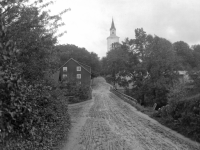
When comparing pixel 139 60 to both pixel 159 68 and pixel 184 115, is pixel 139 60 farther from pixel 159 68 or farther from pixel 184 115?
pixel 184 115

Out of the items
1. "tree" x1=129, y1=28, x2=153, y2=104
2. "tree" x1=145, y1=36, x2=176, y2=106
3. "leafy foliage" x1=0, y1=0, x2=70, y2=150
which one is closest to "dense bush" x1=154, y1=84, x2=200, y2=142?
"leafy foliage" x1=0, y1=0, x2=70, y2=150

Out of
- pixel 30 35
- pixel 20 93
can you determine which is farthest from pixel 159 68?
pixel 20 93

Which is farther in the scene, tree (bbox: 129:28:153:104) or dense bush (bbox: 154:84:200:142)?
tree (bbox: 129:28:153:104)

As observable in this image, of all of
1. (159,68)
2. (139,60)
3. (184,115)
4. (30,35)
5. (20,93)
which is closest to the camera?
(20,93)

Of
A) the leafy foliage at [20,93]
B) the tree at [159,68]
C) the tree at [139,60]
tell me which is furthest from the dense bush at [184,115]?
the tree at [139,60]

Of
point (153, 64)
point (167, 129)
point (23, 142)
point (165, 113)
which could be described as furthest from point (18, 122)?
point (153, 64)

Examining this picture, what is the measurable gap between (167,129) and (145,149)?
4.62 meters

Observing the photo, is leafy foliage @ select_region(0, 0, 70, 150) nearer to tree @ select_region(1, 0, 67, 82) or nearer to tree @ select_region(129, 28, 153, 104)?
tree @ select_region(1, 0, 67, 82)

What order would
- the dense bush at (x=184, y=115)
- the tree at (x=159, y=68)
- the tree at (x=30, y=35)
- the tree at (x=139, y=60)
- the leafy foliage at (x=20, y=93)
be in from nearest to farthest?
the leafy foliage at (x=20, y=93) → the tree at (x=30, y=35) → the dense bush at (x=184, y=115) → the tree at (x=159, y=68) → the tree at (x=139, y=60)

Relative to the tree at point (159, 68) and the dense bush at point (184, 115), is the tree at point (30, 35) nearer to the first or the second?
the dense bush at point (184, 115)

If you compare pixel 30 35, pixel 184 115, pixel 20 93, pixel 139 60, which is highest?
pixel 139 60

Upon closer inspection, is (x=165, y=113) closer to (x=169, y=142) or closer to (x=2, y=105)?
(x=169, y=142)

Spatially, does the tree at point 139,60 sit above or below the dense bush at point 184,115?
above

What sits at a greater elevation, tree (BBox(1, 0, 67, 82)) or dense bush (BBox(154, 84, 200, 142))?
tree (BBox(1, 0, 67, 82))
